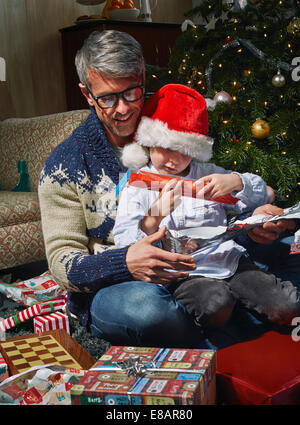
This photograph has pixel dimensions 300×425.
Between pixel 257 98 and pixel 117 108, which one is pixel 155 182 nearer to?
pixel 117 108

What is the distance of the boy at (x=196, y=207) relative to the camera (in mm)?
714

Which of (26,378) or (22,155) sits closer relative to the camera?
(26,378)

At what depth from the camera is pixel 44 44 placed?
7.87ft

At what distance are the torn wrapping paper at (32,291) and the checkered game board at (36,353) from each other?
41 cm

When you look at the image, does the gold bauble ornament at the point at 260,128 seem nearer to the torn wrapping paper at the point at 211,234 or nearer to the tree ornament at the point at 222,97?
the tree ornament at the point at 222,97

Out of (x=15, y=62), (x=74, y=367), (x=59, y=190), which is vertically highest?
(x=15, y=62)

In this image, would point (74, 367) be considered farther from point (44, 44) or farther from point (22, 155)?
point (44, 44)

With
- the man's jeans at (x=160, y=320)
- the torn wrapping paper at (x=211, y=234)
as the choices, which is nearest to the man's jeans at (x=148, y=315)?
the man's jeans at (x=160, y=320)

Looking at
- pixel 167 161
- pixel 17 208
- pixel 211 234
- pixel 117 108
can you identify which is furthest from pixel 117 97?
pixel 17 208

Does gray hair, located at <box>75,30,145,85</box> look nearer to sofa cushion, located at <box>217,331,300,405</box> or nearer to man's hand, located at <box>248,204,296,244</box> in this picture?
man's hand, located at <box>248,204,296,244</box>

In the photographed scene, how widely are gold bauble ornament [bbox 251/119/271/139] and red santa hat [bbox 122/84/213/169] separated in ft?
0.46

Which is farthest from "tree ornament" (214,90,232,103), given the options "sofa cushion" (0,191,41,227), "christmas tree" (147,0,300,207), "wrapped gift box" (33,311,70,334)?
"sofa cushion" (0,191,41,227)
